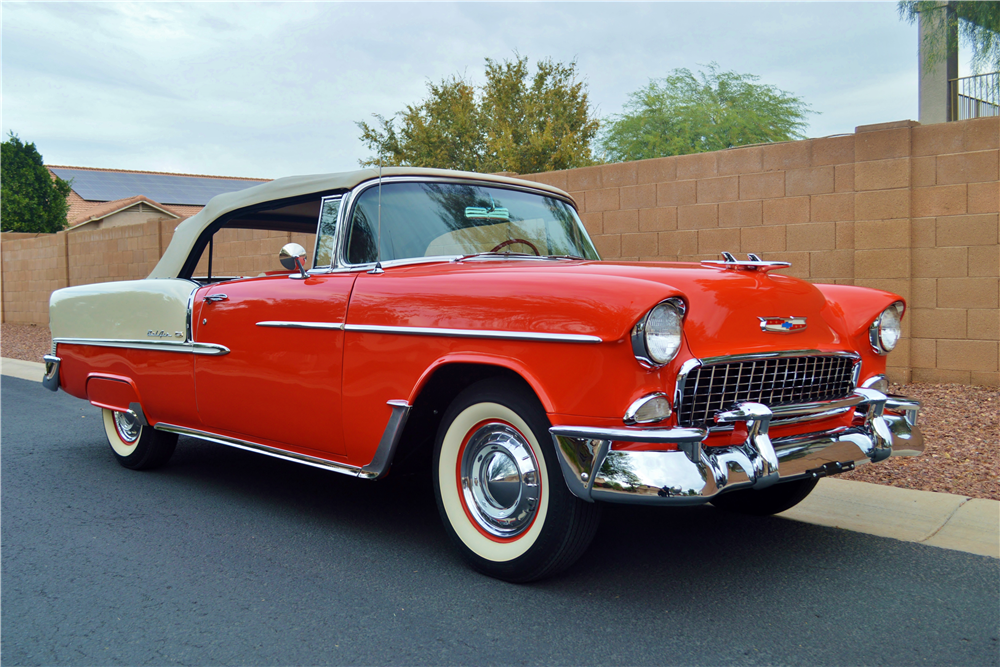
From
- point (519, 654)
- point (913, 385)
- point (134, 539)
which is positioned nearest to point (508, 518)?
point (519, 654)

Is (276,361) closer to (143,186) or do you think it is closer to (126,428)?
(126,428)

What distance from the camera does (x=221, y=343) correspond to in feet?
13.6

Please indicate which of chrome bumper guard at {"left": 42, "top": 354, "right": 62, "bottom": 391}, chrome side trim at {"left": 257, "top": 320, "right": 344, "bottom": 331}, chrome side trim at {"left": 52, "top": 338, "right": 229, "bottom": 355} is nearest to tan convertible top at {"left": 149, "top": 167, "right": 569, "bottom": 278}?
chrome side trim at {"left": 52, "top": 338, "right": 229, "bottom": 355}

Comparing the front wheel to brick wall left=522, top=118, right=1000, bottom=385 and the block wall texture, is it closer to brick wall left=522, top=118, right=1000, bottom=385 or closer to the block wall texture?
the block wall texture

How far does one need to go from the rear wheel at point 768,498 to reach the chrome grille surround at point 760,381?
63 centimetres

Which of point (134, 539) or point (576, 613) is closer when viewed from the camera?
point (576, 613)

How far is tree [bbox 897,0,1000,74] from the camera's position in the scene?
14016mm

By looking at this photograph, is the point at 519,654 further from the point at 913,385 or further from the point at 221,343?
the point at 913,385

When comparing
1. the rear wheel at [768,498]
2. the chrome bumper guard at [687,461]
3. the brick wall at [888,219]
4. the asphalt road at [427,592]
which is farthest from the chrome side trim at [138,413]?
the brick wall at [888,219]

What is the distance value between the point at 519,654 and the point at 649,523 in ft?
4.92

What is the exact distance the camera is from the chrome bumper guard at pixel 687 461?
2.56 meters

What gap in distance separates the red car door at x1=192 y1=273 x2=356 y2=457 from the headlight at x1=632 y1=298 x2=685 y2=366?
4.79ft

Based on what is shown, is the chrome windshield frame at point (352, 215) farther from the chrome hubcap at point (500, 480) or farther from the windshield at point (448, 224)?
the chrome hubcap at point (500, 480)

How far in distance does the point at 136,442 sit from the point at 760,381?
3.85m
